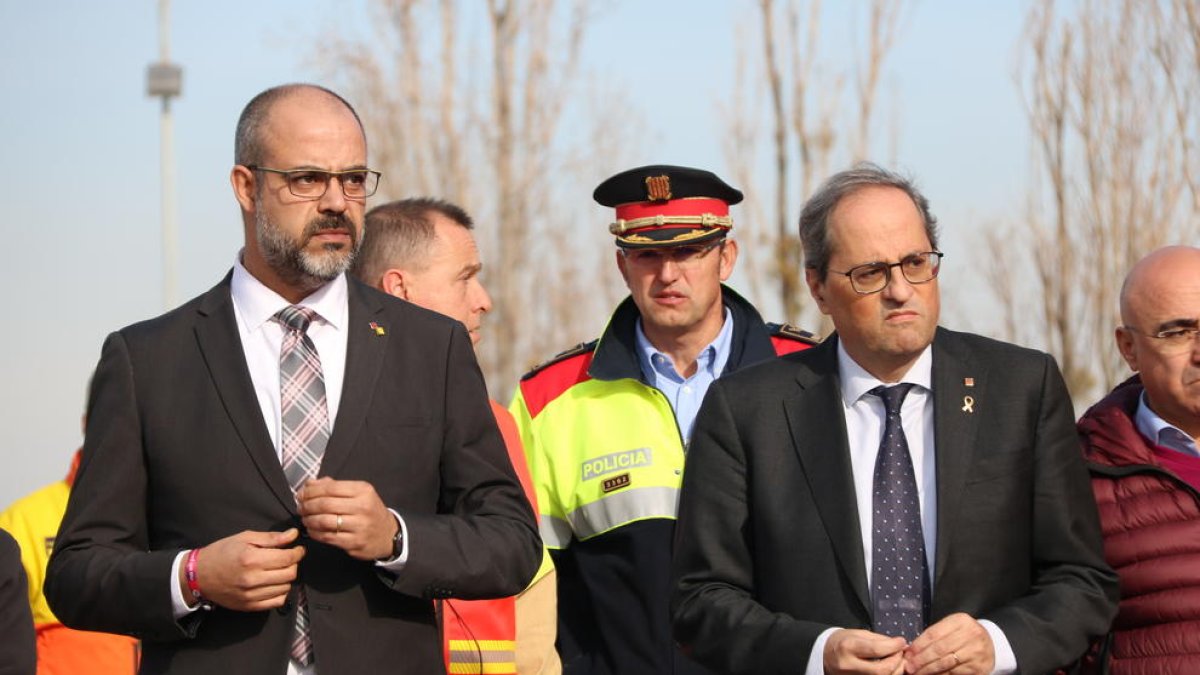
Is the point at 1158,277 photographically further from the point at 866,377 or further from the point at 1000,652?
the point at 1000,652

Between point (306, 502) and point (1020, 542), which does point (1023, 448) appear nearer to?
point (1020, 542)

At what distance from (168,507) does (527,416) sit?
2014 mm

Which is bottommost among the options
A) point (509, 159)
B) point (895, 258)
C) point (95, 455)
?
point (95, 455)

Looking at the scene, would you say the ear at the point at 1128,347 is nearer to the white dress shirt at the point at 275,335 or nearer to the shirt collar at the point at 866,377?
the shirt collar at the point at 866,377

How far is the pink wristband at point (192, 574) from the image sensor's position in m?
3.78

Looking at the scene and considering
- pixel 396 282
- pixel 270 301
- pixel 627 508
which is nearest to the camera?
pixel 270 301

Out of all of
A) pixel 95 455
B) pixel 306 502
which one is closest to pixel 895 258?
pixel 306 502

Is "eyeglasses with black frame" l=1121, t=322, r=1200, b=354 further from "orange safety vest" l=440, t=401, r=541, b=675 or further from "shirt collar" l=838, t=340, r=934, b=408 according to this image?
"orange safety vest" l=440, t=401, r=541, b=675

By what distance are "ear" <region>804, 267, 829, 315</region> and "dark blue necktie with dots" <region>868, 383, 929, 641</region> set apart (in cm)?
45

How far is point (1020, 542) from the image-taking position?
4.20 metres

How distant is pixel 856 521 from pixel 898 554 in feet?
0.40

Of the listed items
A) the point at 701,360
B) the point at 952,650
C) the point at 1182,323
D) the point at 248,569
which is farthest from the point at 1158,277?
the point at 248,569

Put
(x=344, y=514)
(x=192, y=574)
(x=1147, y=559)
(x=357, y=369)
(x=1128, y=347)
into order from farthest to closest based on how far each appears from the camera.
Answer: (x=1128, y=347), (x=1147, y=559), (x=357, y=369), (x=192, y=574), (x=344, y=514)

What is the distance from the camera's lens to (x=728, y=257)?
19.6ft
